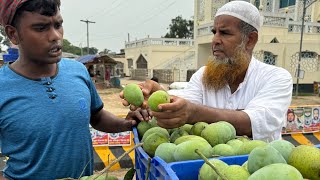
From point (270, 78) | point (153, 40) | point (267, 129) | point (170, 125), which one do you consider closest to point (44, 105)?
point (170, 125)

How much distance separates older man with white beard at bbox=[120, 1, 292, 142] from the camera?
2043 millimetres

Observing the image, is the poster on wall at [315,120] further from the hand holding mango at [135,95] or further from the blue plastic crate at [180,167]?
the blue plastic crate at [180,167]

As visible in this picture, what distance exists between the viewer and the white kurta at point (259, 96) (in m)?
2.08

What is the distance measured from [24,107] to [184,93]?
1351 mm

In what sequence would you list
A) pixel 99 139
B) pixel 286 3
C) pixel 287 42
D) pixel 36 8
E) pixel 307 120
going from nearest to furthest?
pixel 36 8, pixel 99 139, pixel 307 120, pixel 287 42, pixel 286 3

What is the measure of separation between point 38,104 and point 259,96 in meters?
1.55

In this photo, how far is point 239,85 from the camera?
8.18ft

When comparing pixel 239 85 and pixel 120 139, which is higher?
pixel 239 85

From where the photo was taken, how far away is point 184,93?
105 inches

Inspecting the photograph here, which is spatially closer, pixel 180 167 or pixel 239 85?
pixel 180 167

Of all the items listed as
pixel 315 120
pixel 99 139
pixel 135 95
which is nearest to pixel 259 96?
pixel 135 95

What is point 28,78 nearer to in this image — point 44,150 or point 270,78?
point 44,150

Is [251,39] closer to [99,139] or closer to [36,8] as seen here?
[36,8]

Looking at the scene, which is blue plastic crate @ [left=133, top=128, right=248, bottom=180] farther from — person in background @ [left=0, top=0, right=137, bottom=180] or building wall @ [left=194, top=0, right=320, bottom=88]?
building wall @ [left=194, top=0, right=320, bottom=88]
